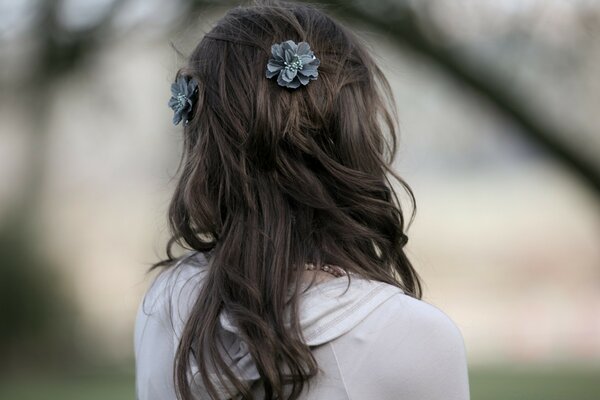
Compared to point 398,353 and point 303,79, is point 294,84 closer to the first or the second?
point 303,79

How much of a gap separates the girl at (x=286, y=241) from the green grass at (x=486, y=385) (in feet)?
13.3

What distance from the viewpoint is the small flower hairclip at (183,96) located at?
1.47 meters

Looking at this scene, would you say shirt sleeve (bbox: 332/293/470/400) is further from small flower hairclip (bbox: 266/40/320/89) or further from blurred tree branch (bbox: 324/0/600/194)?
blurred tree branch (bbox: 324/0/600/194)

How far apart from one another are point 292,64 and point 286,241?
254mm

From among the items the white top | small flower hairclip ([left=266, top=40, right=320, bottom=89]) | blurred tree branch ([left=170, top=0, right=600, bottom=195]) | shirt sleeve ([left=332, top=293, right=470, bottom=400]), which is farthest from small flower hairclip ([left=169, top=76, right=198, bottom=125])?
blurred tree branch ([left=170, top=0, right=600, bottom=195])

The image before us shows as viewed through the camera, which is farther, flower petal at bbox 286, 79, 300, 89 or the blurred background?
the blurred background

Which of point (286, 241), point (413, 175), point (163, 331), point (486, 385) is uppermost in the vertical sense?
point (286, 241)

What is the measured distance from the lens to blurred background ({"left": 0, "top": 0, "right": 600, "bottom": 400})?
5.54 m

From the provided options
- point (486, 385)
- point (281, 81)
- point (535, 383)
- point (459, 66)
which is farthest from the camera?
point (535, 383)

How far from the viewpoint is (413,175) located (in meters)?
6.25

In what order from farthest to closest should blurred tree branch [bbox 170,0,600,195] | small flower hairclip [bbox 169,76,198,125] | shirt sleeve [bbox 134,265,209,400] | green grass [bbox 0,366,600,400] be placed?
green grass [bbox 0,366,600,400], blurred tree branch [bbox 170,0,600,195], small flower hairclip [bbox 169,76,198,125], shirt sleeve [bbox 134,265,209,400]

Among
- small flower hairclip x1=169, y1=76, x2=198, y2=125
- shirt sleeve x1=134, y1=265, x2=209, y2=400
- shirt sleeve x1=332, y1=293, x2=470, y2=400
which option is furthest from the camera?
small flower hairclip x1=169, y1=76, x2=198, y2=125

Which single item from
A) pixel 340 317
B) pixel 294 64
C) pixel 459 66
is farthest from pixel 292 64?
pixel 459 66

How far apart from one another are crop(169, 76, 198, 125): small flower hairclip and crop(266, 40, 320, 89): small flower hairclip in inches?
6.2
